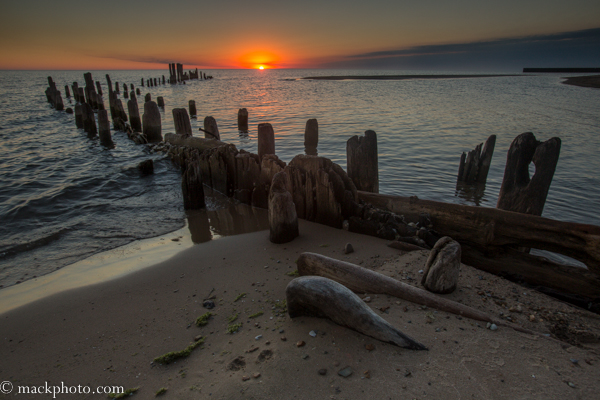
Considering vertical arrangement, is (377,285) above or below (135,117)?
below

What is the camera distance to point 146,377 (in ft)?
8.52

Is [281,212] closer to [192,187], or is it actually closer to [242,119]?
[192,187]

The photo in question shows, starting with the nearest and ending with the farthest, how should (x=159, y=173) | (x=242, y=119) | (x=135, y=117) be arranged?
(x=159, y=173), (x=242, y=119), (x=135, y=117)

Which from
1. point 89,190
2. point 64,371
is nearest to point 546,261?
point 64,371

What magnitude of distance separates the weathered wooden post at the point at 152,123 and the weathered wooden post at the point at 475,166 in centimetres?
1358

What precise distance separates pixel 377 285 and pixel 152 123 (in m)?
15.2

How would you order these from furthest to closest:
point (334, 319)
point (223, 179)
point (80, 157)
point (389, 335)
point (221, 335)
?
point (80, 157), point (223, 179), point (221, 335), point (334, 319), point (389, 335)

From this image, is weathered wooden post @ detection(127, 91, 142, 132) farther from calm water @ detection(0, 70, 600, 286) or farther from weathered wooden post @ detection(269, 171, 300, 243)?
weathered wooden post @ detection(269, 171, 300, 243)

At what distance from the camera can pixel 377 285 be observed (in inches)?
129

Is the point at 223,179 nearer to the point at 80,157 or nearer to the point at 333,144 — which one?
the point at 333,144

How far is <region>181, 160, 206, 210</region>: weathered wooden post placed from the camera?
22.0ft

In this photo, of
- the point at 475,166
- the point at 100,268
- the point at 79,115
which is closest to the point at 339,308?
the point at 100,268

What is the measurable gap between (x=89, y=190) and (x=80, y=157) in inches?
208

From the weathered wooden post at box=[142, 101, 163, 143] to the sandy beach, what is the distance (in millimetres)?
12715
